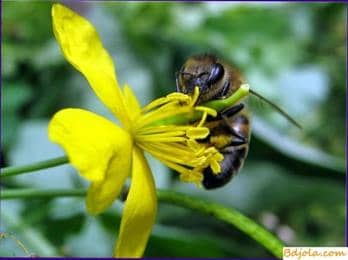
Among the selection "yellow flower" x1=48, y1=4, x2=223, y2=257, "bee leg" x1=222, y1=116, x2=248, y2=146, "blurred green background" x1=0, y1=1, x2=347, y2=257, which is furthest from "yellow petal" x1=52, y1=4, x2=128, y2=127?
"blurred green background" x1=0, y1=1, x2=347, y2=257

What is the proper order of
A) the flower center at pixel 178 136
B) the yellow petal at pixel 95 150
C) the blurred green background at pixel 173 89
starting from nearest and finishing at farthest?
the yellow petal at pixel 95 150
the flower center at pixel 178 136
the blurred green background at pixel 173 89

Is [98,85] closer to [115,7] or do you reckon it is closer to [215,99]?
[215,99]

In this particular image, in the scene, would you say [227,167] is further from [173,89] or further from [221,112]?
[173,89]

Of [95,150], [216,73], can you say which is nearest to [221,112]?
[216,73]

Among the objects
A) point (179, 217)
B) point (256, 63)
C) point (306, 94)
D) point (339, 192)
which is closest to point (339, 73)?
point (306, 94)

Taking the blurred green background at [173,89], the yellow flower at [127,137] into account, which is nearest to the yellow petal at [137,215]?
the yellow flower at [127,137]

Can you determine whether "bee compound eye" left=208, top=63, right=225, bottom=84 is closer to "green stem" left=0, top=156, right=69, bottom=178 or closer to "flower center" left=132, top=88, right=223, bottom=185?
"flower center" left=132, top=88, right=223, bottom=185

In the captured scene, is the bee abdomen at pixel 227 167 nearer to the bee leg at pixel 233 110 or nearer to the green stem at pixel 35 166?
the bee leg at pixel 233 110
